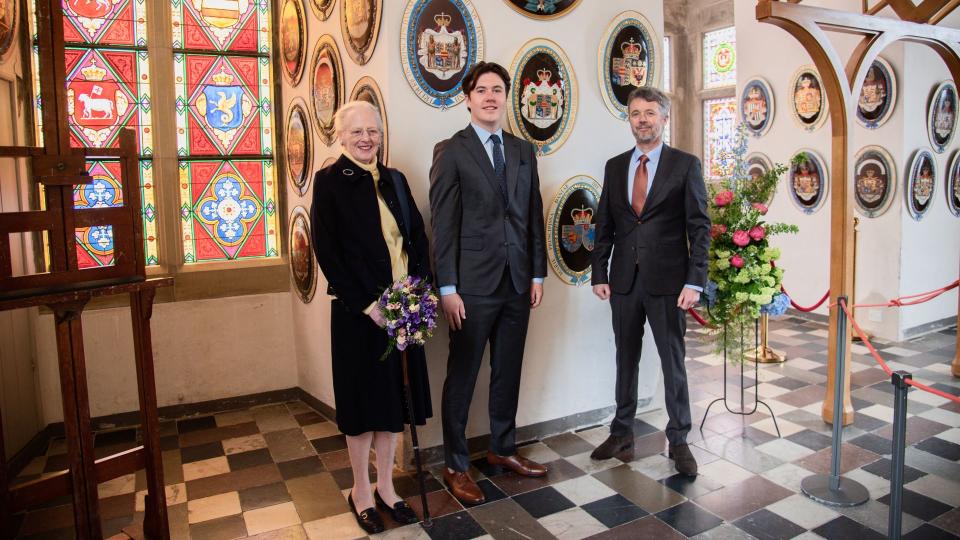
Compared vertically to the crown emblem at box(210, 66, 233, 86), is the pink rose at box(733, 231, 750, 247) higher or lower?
lower

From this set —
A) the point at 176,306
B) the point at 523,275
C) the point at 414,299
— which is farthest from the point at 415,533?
the point at 176,306

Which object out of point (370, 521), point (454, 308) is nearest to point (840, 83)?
point (454, 308)

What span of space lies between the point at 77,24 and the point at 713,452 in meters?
4.96

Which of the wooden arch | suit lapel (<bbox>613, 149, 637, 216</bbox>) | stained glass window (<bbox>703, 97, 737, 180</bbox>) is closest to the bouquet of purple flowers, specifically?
suit lapel (<bbox>613, 149, 637, 216</bbox>)


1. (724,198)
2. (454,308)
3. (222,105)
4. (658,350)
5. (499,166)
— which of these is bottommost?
(658,350)

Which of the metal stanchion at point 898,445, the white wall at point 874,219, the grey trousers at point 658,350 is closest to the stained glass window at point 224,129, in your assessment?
the grey trousers at point 658,350

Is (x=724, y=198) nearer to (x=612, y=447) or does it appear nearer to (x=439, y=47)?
(x=612, y=447)

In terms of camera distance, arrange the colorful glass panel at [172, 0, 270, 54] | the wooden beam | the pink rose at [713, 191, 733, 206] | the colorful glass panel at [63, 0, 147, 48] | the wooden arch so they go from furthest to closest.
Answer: the colorful glass panel at [172, 0, 270, 54], the colorful glass panel at [63, 0, 147, 48], the pink rose at [713, 191, 733, 206], the wooden arch, the wooden beam

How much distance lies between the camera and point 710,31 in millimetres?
10117

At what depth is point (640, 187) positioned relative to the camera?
12.8 ft

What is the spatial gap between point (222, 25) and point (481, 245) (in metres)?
2.93

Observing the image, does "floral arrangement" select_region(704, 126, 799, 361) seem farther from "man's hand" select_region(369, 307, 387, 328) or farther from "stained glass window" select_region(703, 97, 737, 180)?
"stained glass window" select_region(703, 97, 737, 180)

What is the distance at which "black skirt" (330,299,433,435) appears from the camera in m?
3.30

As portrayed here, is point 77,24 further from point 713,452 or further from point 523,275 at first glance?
point 713,452
